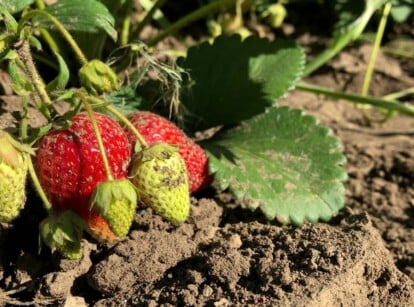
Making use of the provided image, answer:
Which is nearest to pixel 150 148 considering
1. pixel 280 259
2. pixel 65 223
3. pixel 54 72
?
pixel 65 223

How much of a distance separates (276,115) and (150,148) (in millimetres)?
620

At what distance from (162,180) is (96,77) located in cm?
30

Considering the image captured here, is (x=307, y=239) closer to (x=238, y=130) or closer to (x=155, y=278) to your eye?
(x=155, y=278)

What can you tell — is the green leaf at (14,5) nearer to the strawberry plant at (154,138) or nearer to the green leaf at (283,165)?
the strawberry plant at (154,138)

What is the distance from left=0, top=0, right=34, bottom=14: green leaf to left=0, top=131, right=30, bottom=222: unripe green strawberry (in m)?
0.46

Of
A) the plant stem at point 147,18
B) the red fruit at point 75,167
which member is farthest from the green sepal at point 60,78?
the plant stem at point 147,18

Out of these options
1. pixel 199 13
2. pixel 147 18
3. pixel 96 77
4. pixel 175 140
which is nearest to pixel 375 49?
pixel 199 13

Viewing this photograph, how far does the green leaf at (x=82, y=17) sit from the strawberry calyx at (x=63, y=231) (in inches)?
19.7

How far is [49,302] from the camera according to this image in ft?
5.24

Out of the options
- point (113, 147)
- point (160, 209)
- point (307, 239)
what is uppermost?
point (113, 147)

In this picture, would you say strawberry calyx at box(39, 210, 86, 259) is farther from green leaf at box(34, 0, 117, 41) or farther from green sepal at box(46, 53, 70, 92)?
green leaf at box(34, 0, 117, 41)

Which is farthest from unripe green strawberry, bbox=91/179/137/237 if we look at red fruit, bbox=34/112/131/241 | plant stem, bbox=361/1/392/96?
plant stem, bbox=361/1/392/96

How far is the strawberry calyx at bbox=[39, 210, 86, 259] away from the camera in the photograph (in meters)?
1.51

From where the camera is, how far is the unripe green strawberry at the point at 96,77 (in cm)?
167
